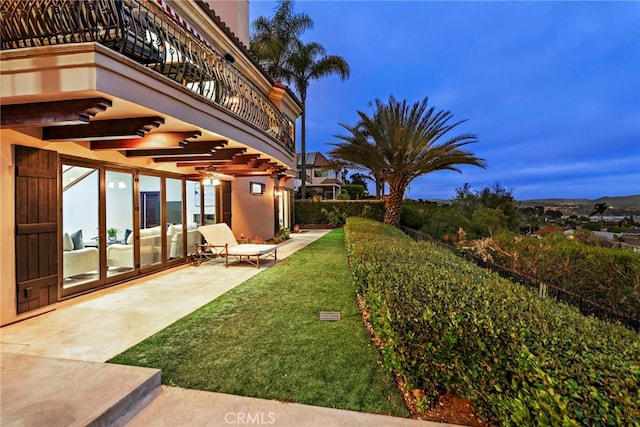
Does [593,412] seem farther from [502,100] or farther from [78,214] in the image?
[502,100]

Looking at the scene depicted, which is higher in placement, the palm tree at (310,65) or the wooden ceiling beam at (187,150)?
the palm tree at (310,65)

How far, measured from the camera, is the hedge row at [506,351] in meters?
1.59

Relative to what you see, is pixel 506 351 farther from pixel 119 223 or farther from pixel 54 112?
pixel 119 223

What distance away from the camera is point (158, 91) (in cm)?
403

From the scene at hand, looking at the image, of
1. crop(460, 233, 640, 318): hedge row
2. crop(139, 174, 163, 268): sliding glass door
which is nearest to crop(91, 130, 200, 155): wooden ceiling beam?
crop(139, 174, 163, 268): sliding glass door

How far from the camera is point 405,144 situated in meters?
13.7

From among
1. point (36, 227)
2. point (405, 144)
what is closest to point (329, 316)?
point (36, 227)

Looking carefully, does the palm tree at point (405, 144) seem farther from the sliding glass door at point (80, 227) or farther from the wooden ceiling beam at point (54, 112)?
the wooden ceiling beam at point (54, 112)

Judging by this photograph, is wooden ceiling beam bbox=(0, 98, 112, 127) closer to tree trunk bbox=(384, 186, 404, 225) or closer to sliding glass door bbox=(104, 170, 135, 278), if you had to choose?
sliding glass door bbox=(104, 170, 135, 278)

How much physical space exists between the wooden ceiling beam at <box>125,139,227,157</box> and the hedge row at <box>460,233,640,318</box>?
670 cm

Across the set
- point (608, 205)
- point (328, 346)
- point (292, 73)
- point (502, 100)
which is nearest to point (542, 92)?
point (502, 100)

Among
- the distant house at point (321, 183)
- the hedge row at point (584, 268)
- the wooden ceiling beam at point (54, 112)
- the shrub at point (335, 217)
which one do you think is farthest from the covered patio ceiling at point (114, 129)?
the distant house at point (321, 183)

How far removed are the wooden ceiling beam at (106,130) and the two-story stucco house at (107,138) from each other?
0.05 feet

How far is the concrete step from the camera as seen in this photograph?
2.43 metres
